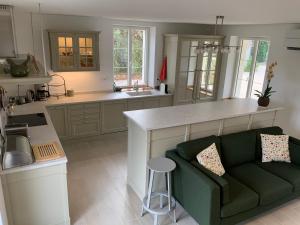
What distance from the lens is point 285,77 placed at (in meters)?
4.83

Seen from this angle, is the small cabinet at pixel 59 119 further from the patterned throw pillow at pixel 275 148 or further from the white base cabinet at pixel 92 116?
the patterned throw pillow at pixel 275 148

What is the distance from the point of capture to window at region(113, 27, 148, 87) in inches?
220

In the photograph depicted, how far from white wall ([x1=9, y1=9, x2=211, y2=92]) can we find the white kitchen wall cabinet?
29cm

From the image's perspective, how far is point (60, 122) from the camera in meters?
4.66

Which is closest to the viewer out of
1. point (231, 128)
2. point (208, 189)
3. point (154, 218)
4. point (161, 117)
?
point (208, 189)

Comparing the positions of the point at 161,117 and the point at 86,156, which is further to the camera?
the point at 86,156

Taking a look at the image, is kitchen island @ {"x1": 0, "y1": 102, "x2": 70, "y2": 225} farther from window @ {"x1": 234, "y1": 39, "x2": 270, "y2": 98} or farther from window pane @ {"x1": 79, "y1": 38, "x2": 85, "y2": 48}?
window @ {"x1": 234, "y1": 39, "x2": 270, "y2": 98}

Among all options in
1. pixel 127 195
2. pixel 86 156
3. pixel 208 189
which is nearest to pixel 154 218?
pixel 127 195

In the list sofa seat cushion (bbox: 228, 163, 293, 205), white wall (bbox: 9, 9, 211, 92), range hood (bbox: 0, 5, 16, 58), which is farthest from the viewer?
white wall (bbox: 9, 9, 211, 92)

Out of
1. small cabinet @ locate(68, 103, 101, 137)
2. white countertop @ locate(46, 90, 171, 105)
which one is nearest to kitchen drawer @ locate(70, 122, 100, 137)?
small cabinet @ locate(68, 103, 101, 137)

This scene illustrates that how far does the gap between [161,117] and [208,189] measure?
1.19 metres

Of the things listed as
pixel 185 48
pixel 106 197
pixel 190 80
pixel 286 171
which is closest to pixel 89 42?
pixel 185 48

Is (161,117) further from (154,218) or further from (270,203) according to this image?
(270,203)

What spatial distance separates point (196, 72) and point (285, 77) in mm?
1942
